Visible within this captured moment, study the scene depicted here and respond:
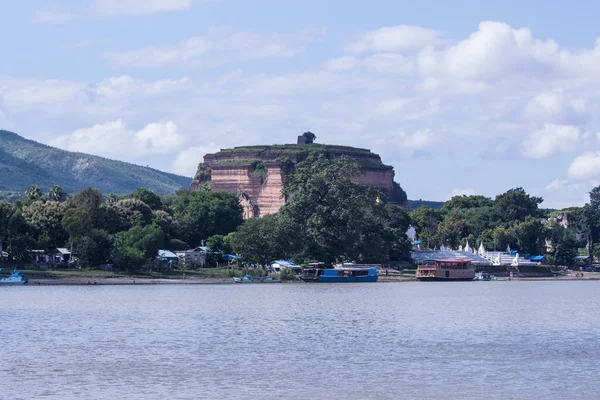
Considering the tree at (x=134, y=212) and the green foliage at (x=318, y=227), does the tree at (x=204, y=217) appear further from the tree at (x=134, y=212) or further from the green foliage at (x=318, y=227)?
the green foliage at (x=318, y=227)

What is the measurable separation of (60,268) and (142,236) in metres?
10.0

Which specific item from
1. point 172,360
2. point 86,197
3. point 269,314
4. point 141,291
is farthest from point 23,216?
point 172,360

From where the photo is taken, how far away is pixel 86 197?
12888 centimetres

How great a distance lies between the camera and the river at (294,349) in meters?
36.9

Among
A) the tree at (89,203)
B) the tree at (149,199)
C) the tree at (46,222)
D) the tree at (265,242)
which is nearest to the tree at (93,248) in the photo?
the tree at (46,222)

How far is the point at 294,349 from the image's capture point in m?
49.0

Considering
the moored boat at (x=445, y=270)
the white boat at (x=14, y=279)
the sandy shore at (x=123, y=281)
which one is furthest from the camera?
the moored boat at (x=445, y=270)

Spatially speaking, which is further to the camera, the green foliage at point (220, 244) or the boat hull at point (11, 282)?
the green foliage at point (220, 244)

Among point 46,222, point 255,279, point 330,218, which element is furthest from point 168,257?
point 330,218

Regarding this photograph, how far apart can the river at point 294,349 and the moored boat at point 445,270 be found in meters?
57.9

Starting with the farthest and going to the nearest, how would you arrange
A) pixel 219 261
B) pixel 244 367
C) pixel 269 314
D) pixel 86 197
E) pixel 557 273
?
pixel 557 273, pixel 219 261, pixel 86 197, pixel 269 314, pixel 244 367

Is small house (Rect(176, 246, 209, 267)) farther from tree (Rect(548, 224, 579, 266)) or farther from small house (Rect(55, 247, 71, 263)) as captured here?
tree (Rect(548, 224, 579, 266))

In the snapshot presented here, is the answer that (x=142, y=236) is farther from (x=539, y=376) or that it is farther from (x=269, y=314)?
(x=539, y=376)

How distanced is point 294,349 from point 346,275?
79557 mm
